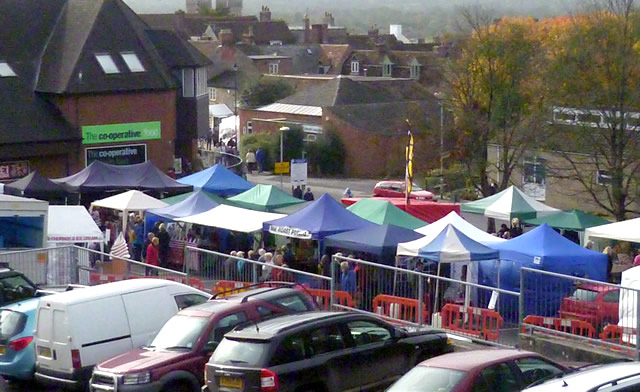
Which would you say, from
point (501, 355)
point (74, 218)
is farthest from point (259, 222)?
point (501, 355)

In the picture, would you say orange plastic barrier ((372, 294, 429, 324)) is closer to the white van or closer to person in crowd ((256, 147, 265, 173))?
the white van

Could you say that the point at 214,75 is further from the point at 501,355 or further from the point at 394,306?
the point at 501,355

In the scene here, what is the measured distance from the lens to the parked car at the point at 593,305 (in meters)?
14.5

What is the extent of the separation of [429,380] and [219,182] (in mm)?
22060

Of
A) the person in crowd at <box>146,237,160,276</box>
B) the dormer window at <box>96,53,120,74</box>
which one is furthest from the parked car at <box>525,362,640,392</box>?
the dormer window at <box>96,53,120,74</box>

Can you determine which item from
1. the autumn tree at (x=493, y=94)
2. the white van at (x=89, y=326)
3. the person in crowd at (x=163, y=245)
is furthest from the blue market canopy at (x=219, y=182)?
the white van at (x=89, y=326)

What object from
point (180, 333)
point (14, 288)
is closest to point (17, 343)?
point (14, 288)

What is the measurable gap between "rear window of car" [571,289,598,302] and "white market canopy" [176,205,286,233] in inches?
428

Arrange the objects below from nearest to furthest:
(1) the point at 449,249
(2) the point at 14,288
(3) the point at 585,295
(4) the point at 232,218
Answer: (3) the point at 585,295 < (2) the point at 14,288 < (1) the point at 449,249 < (4) the point at 232,218

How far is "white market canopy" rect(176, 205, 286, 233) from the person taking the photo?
24.7 metres

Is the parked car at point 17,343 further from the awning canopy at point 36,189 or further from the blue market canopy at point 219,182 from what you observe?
the blue market canopy at point 219,182

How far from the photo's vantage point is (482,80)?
44.9 meters

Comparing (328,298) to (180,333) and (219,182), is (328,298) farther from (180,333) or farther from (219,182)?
(219,182)

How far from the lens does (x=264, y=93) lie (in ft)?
257
